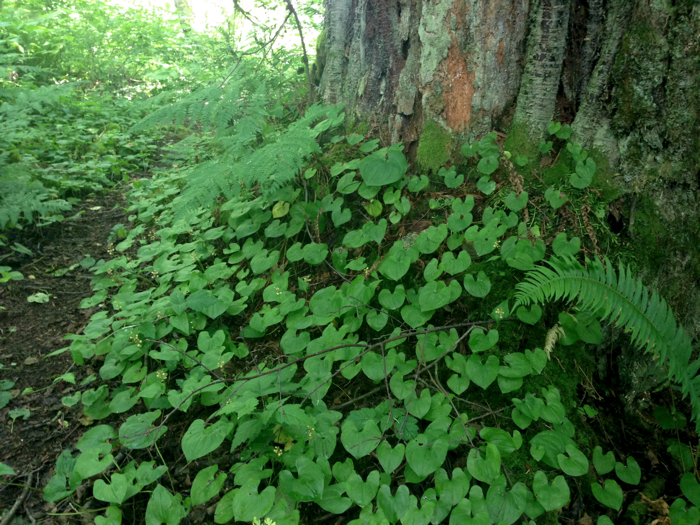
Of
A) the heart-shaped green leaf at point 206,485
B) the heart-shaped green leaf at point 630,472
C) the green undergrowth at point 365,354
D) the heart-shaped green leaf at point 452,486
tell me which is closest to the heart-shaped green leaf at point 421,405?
the green undergrowth at point 365,354

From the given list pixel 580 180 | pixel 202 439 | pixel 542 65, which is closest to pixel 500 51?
pixel 542 65

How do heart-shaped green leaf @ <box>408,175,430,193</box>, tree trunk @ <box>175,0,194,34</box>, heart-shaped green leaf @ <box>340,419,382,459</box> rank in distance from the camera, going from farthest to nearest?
tree trunk @ <box>175,0,194,34</box>
heart-shaped green leaf @ <box>408,175,430,193</box>
heart-shaped green leaf @ <box>340,419,382,459</box>

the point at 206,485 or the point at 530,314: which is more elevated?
the point at 530,314

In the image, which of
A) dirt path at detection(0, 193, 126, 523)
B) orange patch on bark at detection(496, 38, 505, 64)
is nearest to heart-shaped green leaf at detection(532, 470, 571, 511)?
orange patch on bark at detection(496, 38, 505, 64)

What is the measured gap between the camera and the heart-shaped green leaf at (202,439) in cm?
174

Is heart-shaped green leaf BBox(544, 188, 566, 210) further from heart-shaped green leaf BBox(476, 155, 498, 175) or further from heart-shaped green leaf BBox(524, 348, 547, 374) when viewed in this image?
heart-shaped green leaf BBox(524, 348, 547, 374)

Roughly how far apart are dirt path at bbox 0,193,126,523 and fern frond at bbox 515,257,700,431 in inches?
98.5

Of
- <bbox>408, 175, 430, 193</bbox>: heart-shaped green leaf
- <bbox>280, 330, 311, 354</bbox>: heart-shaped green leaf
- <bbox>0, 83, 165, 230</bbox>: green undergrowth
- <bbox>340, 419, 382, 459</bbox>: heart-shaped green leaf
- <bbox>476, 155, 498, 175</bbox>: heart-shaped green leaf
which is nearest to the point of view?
<bbox>340, 419, 382, 459</bbox>: heart-shaped green leaf

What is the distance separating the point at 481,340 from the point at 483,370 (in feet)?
0.44

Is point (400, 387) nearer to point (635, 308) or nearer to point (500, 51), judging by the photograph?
point (635, 308)

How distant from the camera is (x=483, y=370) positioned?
1801mm

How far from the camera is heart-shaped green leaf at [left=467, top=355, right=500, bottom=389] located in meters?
1.77

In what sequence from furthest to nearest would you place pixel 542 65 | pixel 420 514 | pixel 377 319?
pixel 542 65 → pixel 377 319 → pixel 420 514

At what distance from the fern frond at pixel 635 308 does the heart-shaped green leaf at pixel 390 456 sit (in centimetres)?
80
